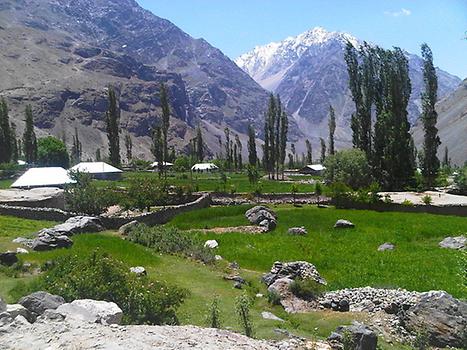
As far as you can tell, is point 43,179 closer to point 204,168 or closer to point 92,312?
point 92,312

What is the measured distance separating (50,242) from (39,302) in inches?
593

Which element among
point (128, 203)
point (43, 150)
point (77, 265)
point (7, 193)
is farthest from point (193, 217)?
point (43, 150)

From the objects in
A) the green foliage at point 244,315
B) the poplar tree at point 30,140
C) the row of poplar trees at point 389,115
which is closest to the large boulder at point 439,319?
the green foliage at point 244,315

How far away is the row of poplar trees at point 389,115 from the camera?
252 ft

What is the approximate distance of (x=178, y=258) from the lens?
31.7 m

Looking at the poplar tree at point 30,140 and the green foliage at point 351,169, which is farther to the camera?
the poplar tree at point 30,140

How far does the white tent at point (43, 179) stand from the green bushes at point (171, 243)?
39958mm

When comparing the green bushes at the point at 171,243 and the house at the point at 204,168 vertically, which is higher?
→ the house at the point at 204,168

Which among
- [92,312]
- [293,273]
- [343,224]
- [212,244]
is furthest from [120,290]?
[343,224]

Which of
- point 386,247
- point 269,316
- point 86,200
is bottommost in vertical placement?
point 386,247

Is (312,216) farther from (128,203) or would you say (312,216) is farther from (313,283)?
(313,283)

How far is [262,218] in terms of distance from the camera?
48.5 m

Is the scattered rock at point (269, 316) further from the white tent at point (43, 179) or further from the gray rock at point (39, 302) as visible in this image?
the white tent at point (43, 179)

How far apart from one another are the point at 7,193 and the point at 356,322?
179 ft
